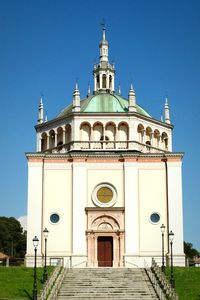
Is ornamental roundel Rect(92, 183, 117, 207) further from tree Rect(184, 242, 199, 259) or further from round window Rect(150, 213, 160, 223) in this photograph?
tree Rect(184, 242, 199, 259)

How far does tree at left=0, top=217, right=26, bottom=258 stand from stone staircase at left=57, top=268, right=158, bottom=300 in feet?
164

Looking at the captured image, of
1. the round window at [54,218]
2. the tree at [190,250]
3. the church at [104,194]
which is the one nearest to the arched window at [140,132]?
the church at [104,194]

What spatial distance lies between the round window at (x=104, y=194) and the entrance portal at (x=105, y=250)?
3037mm

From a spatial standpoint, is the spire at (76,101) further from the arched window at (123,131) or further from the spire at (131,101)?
the spire at (131,101)

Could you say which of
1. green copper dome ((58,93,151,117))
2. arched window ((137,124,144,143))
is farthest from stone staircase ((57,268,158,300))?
green copper dome ((58,93,151,117))

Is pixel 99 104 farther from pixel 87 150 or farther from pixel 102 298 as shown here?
pixel 102 298

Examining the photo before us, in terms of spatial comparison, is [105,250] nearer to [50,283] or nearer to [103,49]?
[50,283]

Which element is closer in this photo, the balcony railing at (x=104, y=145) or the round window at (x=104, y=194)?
the round window at (x=104, y=194)

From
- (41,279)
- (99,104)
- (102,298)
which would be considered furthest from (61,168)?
(102,298)

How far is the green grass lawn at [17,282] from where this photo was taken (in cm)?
3534

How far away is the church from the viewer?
4662cm

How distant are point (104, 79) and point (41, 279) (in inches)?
928

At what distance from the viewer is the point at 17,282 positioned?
38.4 meters

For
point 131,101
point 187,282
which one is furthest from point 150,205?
point 187,282
